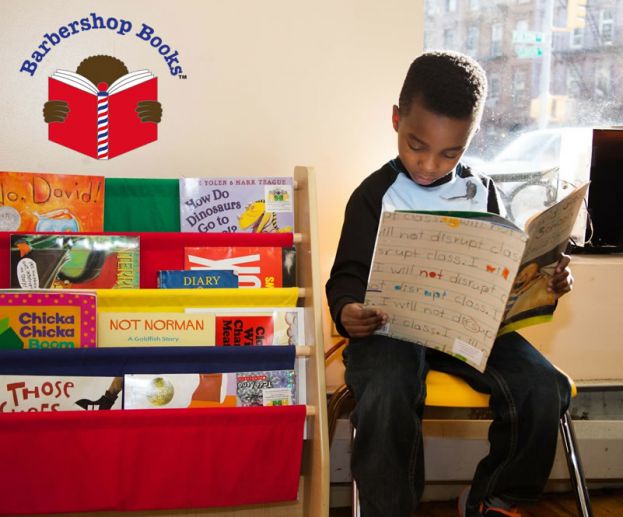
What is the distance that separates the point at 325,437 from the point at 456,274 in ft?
1.10

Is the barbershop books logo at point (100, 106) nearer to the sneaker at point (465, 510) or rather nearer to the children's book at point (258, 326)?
the children's book at point (258, 326)

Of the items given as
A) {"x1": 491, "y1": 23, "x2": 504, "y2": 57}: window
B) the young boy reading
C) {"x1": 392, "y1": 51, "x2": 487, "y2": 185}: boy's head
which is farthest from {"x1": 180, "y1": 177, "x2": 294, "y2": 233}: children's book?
{"x1": 491, "y1": 23, "x2": 504, "y2": 57}: window

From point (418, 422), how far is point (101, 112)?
0.86 meters

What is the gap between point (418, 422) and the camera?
39.7 inches

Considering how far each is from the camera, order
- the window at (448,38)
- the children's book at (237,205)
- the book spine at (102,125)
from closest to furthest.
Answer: the children's book at (237,205) < the book spine at (102,125) < the window at (448,38)

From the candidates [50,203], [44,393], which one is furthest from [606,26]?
Answer: [44,393]

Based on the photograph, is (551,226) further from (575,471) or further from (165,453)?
(165,453)

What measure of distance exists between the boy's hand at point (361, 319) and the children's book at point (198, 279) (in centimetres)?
26

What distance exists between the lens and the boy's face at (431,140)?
109cm

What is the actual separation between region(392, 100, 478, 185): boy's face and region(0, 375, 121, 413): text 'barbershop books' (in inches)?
24.3

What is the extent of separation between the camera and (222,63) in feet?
4.68

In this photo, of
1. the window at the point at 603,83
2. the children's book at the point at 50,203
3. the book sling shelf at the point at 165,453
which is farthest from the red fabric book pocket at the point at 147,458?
the window at the point at 603,83

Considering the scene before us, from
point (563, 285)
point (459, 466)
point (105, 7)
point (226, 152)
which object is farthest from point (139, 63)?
point (459, 466)

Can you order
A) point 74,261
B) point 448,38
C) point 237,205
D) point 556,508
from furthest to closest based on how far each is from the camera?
1. point 448,38
2. point 556,508
3. point 237,205
4. point 74,261
